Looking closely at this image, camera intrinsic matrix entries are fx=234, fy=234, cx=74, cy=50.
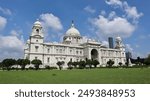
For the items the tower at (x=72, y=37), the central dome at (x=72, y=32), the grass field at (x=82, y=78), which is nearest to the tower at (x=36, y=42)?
the tower at (x=72, y=37)

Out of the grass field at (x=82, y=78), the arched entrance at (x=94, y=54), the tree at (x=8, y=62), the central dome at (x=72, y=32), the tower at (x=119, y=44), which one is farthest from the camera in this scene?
the tower at (x=119, y=44)

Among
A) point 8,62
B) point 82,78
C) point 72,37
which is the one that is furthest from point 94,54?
point 82,78

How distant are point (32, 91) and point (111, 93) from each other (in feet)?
14.1

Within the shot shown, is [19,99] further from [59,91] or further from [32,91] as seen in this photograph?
[59,91]

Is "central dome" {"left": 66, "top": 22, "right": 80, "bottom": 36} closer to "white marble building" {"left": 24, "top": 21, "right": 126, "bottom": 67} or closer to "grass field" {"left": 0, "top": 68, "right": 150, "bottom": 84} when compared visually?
"white marble building" {"left": 24, "top": 21, "right": 126, "bottom": 67}

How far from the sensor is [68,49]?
291 feet

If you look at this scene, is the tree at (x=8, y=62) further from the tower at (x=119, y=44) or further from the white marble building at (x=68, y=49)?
the tower at (x=119, y=44)

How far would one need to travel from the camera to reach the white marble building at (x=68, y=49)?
78.4 metres

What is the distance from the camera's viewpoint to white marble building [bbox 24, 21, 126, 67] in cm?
7838

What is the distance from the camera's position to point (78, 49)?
92.3m

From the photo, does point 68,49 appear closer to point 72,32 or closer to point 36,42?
point 72,32

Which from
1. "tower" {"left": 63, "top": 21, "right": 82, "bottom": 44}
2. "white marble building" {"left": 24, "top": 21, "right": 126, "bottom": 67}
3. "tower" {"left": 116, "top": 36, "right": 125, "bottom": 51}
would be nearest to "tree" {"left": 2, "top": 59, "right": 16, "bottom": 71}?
"white marble building" {"left": 24, "top": 21, "right": 126, "bottom": 67}

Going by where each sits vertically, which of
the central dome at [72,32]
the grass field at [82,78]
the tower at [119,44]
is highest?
the central dome at [72,32]

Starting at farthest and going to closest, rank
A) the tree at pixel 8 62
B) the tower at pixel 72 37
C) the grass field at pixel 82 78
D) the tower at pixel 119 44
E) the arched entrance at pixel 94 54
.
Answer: the tower at pixel 119 44 < the tower at pixel 72 37 < the arched entrance at pixel 94 54 < the tree at pixel 8 62 < the grass field at pixel 82 78
